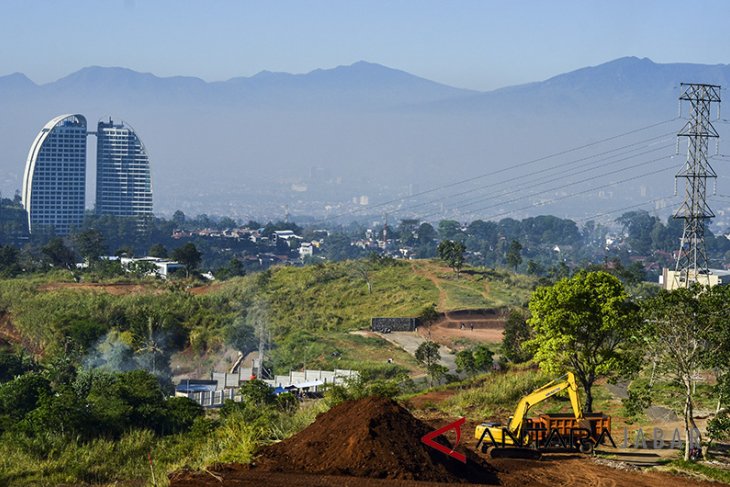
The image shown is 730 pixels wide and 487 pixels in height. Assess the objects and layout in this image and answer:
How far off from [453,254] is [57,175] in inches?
3943

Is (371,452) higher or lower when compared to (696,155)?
lower

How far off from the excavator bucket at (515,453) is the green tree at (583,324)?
10.8 ft

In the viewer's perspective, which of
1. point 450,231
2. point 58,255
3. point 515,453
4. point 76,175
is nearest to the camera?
point 515,453

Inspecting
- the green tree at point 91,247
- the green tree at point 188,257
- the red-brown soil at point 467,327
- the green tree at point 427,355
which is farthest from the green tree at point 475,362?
the green tree at point 91,247

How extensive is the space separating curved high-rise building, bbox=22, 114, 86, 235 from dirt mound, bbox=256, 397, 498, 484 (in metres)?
126

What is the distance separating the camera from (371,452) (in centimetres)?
1369

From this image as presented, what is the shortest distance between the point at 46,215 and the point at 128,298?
10026cm

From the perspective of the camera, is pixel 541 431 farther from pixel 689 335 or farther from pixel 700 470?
pixel 689 335

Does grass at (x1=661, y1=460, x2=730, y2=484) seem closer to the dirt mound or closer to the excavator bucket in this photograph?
the excavator bucket

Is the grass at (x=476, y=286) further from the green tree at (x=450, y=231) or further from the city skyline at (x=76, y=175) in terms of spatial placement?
the city skyline at (x=76, y=175)

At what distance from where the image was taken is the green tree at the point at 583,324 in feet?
62.9

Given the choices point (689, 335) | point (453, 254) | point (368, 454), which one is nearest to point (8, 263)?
point (453, 254)

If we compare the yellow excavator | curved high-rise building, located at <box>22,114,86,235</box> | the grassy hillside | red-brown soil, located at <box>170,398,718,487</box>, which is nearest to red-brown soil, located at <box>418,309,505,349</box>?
the grassy hillside

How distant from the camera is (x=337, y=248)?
401ft
